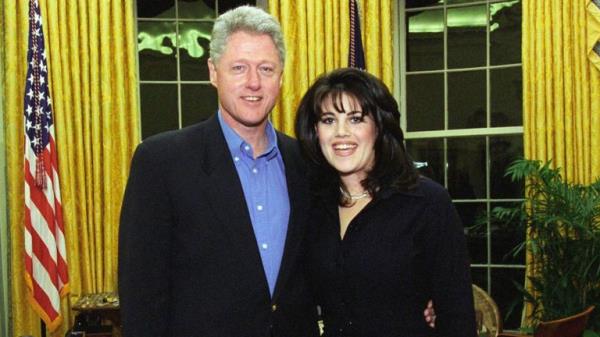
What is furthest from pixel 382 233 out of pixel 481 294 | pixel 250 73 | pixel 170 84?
pixel 170 84

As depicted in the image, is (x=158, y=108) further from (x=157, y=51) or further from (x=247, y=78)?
(x=247, y=78)

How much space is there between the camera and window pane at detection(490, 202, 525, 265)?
4676 mm

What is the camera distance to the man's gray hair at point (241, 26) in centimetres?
171

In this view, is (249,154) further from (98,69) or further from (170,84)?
(170,84)

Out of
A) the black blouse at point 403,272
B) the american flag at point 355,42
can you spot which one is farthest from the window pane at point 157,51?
the black blouse at point 403,272

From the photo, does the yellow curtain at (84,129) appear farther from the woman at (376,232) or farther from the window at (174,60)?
the woman at (376,232)

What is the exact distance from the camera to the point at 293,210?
172 cm

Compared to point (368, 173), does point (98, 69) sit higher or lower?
higher

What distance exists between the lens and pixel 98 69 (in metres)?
4.40

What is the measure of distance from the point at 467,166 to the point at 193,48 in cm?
242

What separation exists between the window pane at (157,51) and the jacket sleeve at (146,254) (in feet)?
11.6

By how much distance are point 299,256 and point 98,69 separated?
→ 319 cm

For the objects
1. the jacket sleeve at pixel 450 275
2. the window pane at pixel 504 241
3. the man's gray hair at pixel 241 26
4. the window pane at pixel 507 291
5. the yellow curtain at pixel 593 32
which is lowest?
the window pane at pixel 507 291

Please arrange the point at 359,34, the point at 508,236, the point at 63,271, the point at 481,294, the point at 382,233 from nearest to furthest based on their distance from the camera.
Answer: the point at 382,233, the point at 481,294, the point at 63,271, the point at 359,34, the point at 508,236
